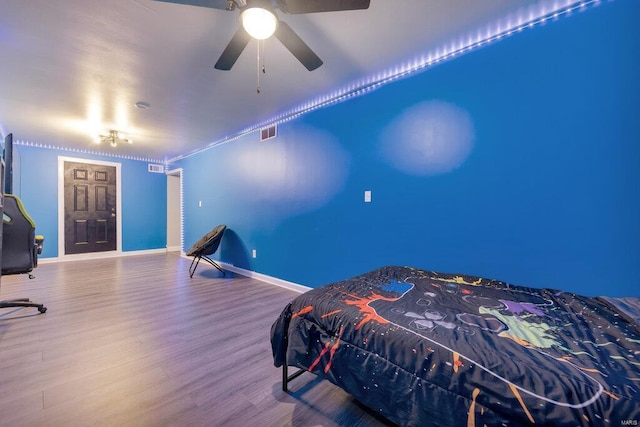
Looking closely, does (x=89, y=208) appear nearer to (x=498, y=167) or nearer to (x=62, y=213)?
(x=62, y=213)

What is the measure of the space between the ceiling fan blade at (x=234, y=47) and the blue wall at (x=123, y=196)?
5309 mm

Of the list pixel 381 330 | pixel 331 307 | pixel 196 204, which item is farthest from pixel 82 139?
pixel 381 330

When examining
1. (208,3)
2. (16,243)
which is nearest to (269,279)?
(16,243)

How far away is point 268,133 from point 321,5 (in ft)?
8.57

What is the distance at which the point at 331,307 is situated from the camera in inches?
55.1

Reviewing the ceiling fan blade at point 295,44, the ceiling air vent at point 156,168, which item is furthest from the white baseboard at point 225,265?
the ceiling fan blade at point 295,44

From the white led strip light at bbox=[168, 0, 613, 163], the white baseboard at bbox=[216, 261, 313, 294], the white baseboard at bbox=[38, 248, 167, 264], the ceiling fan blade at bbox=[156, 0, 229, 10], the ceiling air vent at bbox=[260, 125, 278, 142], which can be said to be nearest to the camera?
the ceiling fan blade at bbox=[156, 0, 229, 10]

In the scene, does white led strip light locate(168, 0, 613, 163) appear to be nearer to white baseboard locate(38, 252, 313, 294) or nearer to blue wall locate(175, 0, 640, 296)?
blue wall locate(175, 0, 640, 296)

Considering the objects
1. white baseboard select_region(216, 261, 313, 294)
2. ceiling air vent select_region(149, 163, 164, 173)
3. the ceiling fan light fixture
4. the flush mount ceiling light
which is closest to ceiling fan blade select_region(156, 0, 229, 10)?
the ceiling fan light fixture

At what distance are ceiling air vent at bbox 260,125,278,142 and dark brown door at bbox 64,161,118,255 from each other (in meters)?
4.40

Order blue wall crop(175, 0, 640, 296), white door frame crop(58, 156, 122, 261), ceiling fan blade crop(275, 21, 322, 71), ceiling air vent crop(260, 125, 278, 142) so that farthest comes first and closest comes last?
white door frame crop(58, 156, 122, 261) < ceiling air vent crop(260, 125, 278, 142) < blue wall crop(175, 0, 640, 296) < ceiling fan blade crop(275, 21, 322, 71)

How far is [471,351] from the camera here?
98 centimetres

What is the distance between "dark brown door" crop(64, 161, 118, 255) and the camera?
5359mm

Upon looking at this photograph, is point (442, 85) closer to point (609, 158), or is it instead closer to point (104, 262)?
point (609, 158)
